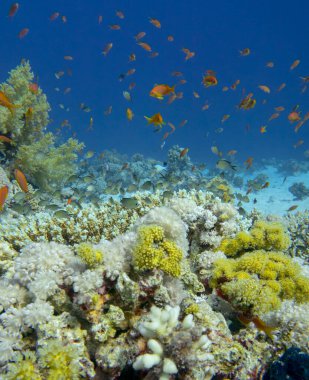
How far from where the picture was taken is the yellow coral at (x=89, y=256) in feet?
9.48

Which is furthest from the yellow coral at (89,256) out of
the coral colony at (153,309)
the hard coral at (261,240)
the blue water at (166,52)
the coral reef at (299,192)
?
the blue water at (166,52)

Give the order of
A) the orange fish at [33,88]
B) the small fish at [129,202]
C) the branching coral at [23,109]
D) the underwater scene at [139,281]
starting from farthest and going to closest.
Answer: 1. the orange fish at [33,88]
2. the branching coral at [23,109]
3. the small fish at [129,202]
4. the underwater scene at [139,281]

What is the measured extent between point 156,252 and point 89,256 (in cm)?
72

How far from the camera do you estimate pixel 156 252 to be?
285cm

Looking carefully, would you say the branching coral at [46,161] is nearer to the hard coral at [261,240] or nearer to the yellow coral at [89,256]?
the yellow coral at [89,256]

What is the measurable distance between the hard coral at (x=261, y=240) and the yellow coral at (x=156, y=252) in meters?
1.50

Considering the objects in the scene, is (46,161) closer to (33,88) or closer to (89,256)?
(33,88)

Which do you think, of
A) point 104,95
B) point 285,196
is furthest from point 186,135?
point 285,196

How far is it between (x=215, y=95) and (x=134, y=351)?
9450 centimetres

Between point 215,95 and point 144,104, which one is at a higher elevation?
point 215,95

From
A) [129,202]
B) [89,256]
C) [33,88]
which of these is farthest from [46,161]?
[89,256]

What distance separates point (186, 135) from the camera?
229 ft

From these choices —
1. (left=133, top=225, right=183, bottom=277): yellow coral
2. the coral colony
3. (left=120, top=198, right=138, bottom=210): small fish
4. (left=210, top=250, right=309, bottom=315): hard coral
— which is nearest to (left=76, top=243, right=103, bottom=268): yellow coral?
the coral colony

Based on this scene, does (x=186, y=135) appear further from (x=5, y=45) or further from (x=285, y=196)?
(x=5, y=45)
